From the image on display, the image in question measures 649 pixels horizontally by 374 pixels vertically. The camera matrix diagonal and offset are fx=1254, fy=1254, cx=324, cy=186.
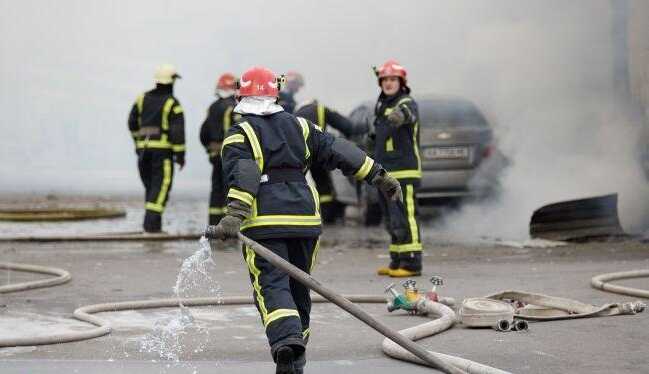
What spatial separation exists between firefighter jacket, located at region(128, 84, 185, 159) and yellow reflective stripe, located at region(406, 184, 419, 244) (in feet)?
13.8

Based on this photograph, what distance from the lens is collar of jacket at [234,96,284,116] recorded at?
5789mm

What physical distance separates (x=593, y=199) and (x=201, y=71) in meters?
11.2

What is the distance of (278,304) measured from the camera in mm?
5445

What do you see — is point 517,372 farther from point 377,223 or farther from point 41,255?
point 377,223

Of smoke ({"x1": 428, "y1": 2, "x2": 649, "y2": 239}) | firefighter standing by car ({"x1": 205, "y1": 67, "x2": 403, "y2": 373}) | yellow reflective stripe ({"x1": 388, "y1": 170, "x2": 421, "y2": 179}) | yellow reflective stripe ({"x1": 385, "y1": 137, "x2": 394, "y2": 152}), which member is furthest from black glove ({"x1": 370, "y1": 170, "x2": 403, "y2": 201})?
smoke ({"x1": 428, "y1": 2, "x2": 649, "y2": 239})

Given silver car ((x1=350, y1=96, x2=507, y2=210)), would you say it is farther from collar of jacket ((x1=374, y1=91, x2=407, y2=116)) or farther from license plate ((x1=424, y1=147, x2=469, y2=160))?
collar of jacket ((x1=374, y1=91, x2=407, y2=116))

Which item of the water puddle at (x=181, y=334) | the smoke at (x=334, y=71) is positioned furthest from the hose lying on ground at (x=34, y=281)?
the smoke at (x=334, y=71)

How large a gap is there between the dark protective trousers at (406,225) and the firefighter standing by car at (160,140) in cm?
411

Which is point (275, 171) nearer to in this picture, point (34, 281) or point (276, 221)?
point (276, 221)

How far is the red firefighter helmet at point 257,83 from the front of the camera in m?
5.81

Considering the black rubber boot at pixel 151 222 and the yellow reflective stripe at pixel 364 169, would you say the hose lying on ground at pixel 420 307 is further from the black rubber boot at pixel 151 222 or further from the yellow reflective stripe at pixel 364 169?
the black rubber boot at pixel 151 222

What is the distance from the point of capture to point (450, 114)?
14047 mm

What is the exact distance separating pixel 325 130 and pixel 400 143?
2.85 feet

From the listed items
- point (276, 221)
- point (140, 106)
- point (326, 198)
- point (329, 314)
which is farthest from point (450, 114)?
point (276, 221)
